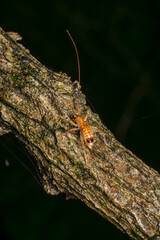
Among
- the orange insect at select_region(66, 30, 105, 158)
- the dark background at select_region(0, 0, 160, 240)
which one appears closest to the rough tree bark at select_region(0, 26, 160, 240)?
the orange insect at select_region(66, 30, 105, 158)

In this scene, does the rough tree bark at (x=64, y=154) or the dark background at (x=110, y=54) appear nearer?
the rough tree bark at (x=64, y=154)

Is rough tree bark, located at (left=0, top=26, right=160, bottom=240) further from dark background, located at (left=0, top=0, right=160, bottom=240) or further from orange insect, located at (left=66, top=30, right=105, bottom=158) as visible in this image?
dark background, located at (left=0, top=0, right=160, bottom=240)

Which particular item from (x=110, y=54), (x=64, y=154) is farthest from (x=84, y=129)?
(x=110, y=54)

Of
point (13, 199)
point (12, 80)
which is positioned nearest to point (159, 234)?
point (12, 80)

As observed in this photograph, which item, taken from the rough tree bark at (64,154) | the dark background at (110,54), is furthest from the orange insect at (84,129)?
the dark background at (110,54)

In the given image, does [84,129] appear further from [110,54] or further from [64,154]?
[110,54]

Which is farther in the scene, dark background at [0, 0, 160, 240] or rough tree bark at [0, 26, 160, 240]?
dark background at [0, 0, 160, 240]

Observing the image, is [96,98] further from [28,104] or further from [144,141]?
[28,104]

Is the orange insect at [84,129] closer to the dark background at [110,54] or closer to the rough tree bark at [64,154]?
the rough tree bark at [64,154]
